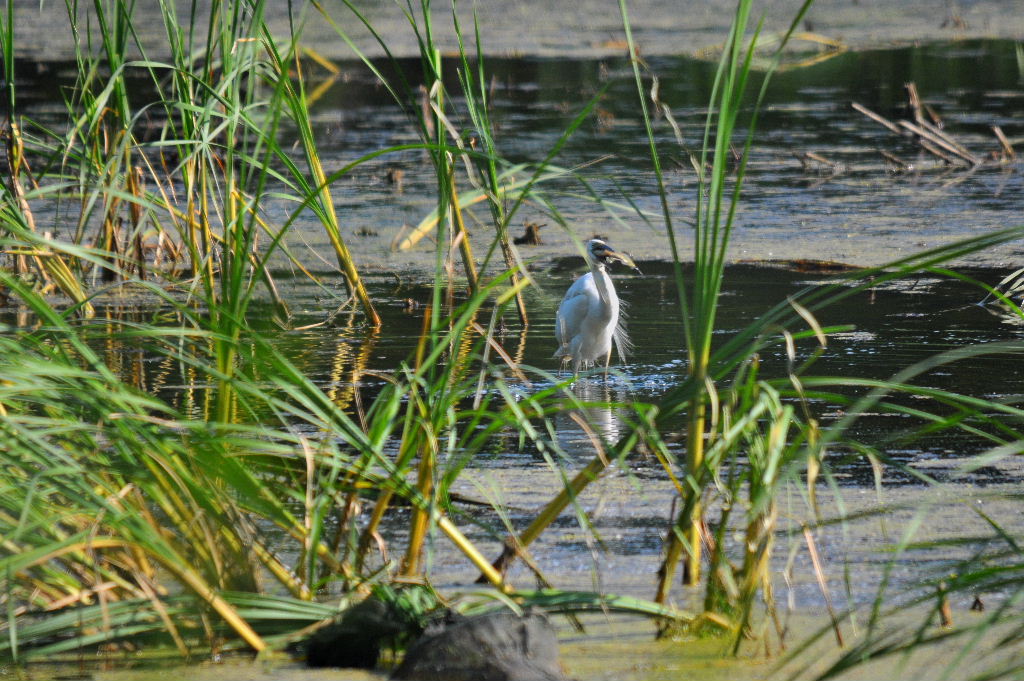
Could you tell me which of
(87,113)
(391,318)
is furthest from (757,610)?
(391,318)

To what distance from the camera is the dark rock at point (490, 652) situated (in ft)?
7.18

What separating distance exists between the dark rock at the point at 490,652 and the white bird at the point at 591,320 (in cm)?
262

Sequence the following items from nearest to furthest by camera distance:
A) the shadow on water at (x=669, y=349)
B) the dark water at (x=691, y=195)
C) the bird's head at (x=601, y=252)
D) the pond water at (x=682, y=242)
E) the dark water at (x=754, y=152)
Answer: the pond water at (x=682, y=242) → the shadow on water at (x=669, y=349) → the dark water at (x=691, y=195) → the bird's head at (x=601, y=252) → the dark water at (x=754, y=152)

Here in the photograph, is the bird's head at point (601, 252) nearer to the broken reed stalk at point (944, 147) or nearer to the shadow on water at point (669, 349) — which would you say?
the shadow on water at point (669, 349)

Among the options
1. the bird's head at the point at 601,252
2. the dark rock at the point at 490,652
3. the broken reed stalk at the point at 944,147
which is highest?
the broken reed stalk at the point at 944,147

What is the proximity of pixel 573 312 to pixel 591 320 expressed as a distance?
10 centimetres

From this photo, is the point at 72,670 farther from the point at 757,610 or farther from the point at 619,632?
the point at 757,610

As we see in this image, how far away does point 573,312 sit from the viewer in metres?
5.00

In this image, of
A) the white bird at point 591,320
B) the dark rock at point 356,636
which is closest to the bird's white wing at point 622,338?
the white bird at point 591,320

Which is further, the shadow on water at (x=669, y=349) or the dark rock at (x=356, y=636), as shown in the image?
the shadow on water at (x=669, y=349)

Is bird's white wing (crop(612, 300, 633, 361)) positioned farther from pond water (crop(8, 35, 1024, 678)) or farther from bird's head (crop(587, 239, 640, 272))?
bird's head (crop(587, 239, 640, 272))

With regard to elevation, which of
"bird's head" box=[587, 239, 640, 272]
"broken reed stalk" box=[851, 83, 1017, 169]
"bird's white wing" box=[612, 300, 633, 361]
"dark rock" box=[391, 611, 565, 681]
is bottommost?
"bird's white wing" box=[612, 300, 633, 361]

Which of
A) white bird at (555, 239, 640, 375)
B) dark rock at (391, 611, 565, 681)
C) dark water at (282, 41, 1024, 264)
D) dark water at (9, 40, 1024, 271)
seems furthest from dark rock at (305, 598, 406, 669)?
white bird at (555, 239, 640, 375)

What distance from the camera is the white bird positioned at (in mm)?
4914
